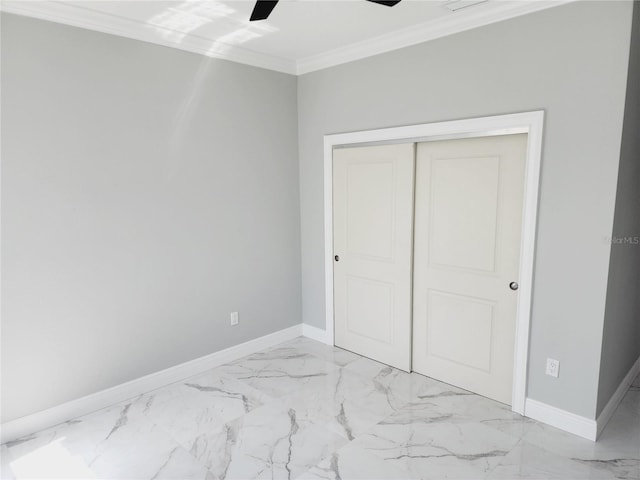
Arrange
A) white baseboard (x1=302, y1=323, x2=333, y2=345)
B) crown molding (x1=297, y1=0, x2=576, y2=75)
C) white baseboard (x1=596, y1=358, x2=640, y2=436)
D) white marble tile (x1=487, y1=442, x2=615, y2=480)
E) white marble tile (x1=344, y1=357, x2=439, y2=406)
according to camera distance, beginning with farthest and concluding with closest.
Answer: white baseboard (x1=302, y1=323, x2=333, y2=345), white marble tile (x1=344, y1=357, x2=439, y2=406), white baseboard (x1=596, y1=358, x2=640, y2=436), crown molding (x1=297, y1=0, x2=576, y2=75), white marble tile (x1=487, y1=442, x2=615, y2=480)

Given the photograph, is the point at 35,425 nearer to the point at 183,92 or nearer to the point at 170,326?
the point at 170,326

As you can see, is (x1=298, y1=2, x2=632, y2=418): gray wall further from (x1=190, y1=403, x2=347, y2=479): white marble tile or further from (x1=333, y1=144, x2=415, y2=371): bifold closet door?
(x1=190, y1=403, x2=347, y2=479): white marble tile

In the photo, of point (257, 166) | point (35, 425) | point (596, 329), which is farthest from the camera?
point (257, 166)

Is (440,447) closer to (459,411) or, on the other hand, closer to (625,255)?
(459,411)

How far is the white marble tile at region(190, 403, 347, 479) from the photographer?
2338 mm

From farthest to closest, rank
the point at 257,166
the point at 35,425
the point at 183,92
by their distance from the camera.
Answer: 1. the point at 257,166
2. the point at 183,92
3. the point at 35,425

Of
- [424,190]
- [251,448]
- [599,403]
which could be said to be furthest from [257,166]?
[599,403]

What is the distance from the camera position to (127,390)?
306 cm

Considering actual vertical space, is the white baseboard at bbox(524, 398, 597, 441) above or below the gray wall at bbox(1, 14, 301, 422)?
below

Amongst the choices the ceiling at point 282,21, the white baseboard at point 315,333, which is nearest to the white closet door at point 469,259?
the ceiling at point 282,21

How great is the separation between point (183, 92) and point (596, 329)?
10.4 feet

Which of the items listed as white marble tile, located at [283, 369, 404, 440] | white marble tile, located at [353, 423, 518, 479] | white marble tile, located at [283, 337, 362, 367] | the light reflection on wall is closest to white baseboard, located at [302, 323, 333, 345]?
white marble tile, located at [283, 337, 362, 367]

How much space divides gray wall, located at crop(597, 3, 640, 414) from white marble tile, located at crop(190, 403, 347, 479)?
1754 mm

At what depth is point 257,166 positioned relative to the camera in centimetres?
374
